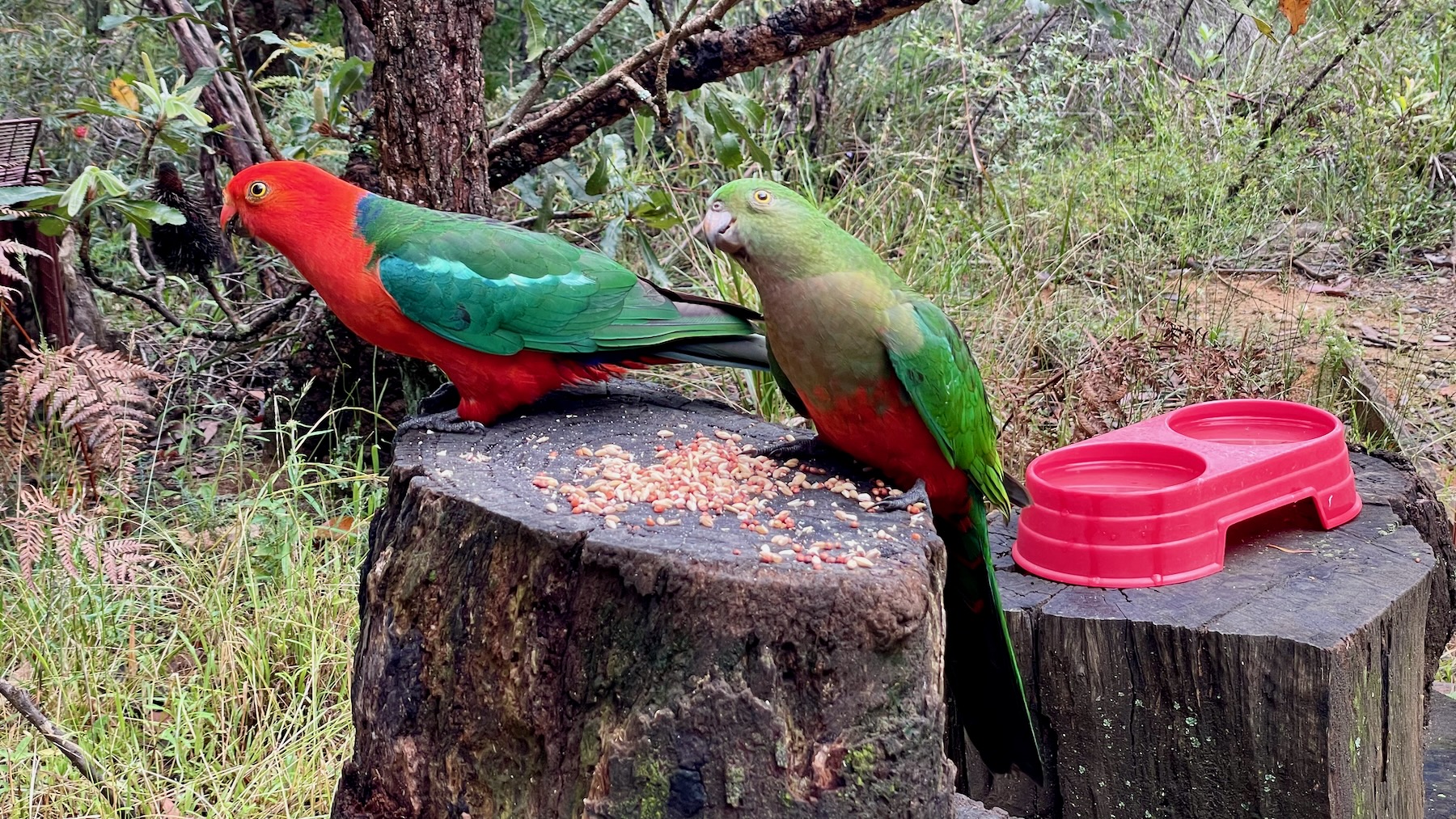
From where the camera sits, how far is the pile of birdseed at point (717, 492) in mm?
1676

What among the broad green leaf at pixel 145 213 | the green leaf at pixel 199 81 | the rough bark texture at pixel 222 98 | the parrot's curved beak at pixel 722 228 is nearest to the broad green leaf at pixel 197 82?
the green leaf at pixel 199 81

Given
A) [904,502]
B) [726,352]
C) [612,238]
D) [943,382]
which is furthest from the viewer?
[612,238]

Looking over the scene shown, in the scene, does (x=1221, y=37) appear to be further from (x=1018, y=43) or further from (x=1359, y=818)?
(x=1359, y=818)

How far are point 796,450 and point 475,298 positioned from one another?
2.79ft

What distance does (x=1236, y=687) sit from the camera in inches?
87.5

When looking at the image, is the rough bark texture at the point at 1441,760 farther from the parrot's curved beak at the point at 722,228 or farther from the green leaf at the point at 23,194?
the green leaf at the point at 23,194

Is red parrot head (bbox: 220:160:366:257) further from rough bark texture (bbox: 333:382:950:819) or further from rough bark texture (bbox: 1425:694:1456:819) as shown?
rough bark texture (bbox: 1425:694:1456:819)

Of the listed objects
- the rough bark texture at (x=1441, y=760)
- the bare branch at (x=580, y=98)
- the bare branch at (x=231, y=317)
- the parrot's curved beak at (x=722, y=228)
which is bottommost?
the rough bark texture at (x=1441, y=760)

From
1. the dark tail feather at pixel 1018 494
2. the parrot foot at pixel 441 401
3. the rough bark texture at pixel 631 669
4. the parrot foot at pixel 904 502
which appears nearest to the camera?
the rough bark texture at pixel 631 669

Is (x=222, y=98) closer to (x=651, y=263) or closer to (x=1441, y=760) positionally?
(x=651, y=263)

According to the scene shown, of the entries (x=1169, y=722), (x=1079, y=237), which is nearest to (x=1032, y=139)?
(x=1079, y=237)

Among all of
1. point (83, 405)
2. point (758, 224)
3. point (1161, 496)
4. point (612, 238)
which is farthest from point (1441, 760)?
point (83, 405)

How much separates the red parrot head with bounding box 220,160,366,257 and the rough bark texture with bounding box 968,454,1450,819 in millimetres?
1782

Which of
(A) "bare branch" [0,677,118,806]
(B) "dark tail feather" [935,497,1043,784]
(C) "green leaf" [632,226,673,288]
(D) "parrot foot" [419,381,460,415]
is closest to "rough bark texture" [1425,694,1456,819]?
(B) "dark tail feather" [935,497,1043,784]
